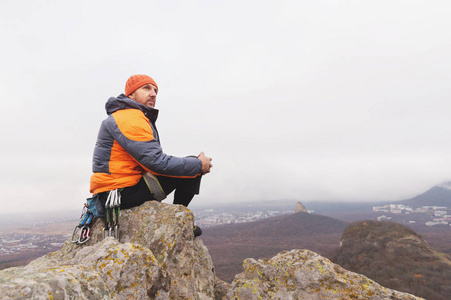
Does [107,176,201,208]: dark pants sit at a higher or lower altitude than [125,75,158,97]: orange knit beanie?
lower

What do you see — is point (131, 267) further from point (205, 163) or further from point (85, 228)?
point (205, 163)

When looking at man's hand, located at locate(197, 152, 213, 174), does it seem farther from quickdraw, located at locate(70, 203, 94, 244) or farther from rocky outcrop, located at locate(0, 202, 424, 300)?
quickdraw, located at locate(70, 203, 94, 244)

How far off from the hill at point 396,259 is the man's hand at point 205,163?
215 feet

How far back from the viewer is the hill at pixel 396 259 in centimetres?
5403

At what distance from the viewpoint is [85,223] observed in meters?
5.02

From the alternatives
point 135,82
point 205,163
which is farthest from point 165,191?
point 135,82

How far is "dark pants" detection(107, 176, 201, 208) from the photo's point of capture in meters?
Answer: 5.05

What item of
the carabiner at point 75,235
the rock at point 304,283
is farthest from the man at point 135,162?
the rock at point 304,283

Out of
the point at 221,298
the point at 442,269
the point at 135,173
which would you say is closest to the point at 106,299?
the point at 135,173

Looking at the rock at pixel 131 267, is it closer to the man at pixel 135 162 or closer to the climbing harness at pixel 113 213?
the climbing harness at pixel 113 213

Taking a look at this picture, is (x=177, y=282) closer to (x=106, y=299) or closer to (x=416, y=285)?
(x=106, y=299)

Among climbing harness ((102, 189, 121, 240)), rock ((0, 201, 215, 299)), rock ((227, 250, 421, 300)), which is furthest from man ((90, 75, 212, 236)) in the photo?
rock ((227, 250, 421, 300))

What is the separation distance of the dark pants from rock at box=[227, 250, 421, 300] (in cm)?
268

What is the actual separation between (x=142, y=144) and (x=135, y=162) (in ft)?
2.13
